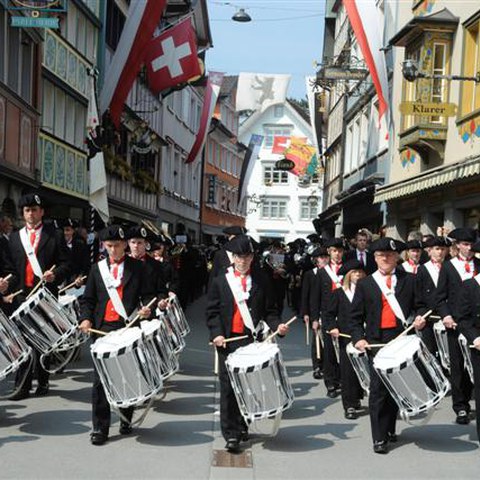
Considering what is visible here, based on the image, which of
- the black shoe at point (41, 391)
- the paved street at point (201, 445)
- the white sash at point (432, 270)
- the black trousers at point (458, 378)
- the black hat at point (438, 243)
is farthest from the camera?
the black hat at point (438, 243)

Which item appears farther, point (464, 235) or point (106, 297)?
point (464, 235)

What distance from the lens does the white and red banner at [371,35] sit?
1998 centimetres

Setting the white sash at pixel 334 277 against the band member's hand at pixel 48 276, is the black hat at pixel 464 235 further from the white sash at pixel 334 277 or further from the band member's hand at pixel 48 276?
the band member's hand at pixel 48 276

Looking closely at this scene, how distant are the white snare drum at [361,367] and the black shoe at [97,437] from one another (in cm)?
263

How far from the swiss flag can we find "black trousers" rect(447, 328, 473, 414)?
16.8 m

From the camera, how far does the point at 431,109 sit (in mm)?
16969

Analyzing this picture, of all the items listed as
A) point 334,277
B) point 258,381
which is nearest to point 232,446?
point 258,381

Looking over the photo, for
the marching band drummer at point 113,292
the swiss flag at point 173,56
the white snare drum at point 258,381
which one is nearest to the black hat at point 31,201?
the marching band drummer at point 113,292

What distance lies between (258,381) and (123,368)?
1.04m

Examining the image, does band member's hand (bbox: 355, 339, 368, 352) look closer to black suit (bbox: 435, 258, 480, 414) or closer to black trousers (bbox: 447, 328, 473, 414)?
black suit (bbox: 435, 258, 480, 414)

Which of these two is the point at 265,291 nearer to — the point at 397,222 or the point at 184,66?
the point at 397,222

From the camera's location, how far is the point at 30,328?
7.99m

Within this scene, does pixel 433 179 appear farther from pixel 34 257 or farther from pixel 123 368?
pixel 123 368

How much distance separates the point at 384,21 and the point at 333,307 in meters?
18.7
